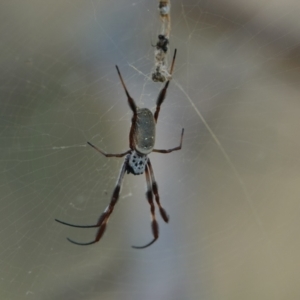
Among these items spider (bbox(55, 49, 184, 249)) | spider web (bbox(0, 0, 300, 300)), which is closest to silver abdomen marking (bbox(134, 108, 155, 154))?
spider (bbox(55, 49, 184, 249))

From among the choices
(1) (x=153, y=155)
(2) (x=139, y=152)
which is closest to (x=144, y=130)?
(2) (x=139, y=152)

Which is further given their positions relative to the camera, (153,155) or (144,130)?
(153,155)

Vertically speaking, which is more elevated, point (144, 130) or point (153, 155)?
point (153, 155)

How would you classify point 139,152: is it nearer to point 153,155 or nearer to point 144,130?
point 144,130

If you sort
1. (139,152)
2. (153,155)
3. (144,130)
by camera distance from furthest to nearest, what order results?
1. (153,155)
2. (139,152)
3. (144,130)

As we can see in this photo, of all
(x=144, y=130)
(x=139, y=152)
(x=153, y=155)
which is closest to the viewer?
(x=144, y=130)

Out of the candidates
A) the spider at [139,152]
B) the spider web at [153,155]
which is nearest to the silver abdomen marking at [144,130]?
the spider at [139,152]
